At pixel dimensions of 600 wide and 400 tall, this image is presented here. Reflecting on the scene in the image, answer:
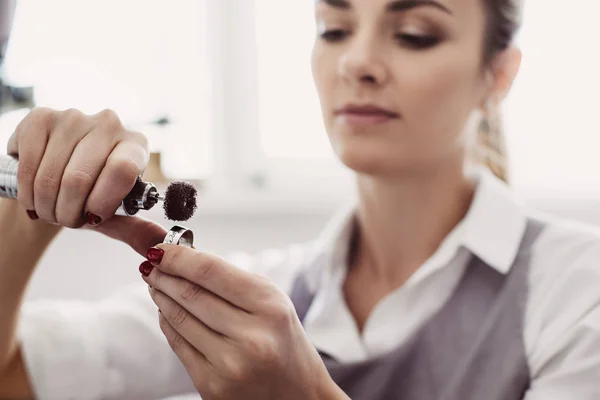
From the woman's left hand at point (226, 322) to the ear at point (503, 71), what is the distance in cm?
36

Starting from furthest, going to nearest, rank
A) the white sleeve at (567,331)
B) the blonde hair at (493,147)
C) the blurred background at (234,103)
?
the blurred background at (234,103) < the blonde hair at (493,147) < the white sleeve at (567,331)

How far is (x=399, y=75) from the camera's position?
56 centimetres

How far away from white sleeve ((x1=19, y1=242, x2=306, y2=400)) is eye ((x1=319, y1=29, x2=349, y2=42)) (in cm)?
25

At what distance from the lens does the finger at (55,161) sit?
0.40m

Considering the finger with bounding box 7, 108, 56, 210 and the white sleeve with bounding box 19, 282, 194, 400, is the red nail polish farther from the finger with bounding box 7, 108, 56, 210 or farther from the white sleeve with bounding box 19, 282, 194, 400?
the white sleeve with bounding box 19, 282, 194, 400

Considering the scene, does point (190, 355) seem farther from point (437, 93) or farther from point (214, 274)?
point (437, 93)

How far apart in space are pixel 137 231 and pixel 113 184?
0.08 m

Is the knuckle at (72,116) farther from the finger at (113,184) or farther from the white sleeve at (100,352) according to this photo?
the white sleeve at (100,352)

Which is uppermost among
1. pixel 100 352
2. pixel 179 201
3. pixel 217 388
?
pixel 179 201

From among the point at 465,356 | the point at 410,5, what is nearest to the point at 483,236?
the point at 465,356

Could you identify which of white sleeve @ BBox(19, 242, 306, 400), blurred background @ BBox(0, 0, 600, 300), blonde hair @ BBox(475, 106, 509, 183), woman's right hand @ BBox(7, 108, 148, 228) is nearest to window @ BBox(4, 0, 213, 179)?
blurred background @ BBox(0, 0, 600, 300)

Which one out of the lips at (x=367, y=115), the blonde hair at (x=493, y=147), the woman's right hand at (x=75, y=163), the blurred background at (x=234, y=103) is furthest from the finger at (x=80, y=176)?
the blurred background at (x=234, y=103)

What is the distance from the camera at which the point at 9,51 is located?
1.00m

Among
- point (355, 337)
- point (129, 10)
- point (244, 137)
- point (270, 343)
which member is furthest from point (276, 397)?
point (129, 10)
